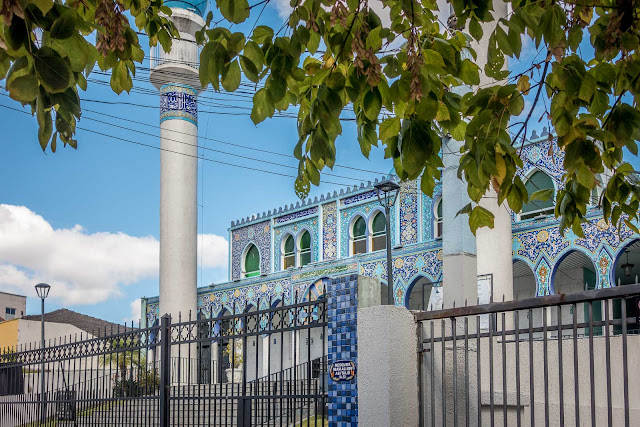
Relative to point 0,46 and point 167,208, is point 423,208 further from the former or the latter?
point 0,46

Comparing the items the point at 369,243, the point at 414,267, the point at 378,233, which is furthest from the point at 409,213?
the point at 369,243

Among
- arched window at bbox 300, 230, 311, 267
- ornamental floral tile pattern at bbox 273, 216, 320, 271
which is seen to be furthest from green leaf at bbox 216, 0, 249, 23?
arched window at bbox 300, 230, 311, 267

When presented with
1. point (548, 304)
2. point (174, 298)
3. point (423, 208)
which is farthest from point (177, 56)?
point (548, 304)

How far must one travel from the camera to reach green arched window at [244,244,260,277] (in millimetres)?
25547

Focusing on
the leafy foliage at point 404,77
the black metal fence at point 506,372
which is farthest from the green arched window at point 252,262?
the leafy foliage at point 404,77

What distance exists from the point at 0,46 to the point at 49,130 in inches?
14.1

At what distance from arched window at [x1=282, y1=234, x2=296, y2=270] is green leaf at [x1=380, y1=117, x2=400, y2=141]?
19810 mm

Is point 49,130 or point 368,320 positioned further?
point 368,320

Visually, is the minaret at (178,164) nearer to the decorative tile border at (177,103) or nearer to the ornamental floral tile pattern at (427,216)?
the decorative tile border at (177,103)

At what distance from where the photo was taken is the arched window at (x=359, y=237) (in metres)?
21.6

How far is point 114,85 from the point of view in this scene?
4.52 meters

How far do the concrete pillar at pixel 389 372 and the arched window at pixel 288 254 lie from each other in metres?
18.6

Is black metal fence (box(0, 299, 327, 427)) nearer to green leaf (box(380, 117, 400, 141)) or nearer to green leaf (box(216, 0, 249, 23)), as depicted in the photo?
green leaf (box(380, 117, 400, 141))

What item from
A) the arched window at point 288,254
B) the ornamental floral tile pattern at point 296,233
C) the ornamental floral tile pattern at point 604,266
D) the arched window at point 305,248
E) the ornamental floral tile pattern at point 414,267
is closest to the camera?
the ornamental floral tile pattern at point 604,266
